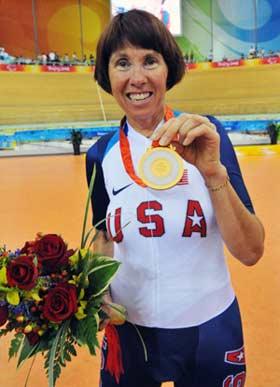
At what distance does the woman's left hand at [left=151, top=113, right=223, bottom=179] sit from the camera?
2.49 feet

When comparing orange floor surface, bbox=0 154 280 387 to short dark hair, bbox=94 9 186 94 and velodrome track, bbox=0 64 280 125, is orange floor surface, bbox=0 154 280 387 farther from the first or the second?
velodrome track, bbox=0 64 280 125

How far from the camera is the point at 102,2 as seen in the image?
19.5 metres

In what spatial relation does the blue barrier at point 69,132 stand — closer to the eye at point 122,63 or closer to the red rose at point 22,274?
the eye at point 122,63

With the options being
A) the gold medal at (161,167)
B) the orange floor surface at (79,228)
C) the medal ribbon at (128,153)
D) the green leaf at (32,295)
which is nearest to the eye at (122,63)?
the medal ribbon at (128,153)

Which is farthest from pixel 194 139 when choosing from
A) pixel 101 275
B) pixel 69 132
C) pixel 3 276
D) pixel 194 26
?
pixel 194 26

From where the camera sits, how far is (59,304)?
756mm

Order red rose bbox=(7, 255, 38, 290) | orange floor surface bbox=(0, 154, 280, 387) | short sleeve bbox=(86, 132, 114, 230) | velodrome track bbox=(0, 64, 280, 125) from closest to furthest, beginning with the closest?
red rose bbox=(7, 255, 38, 290)
short sleeve bbox=(86, 132, 114, 230)
orange floor surface bbox=(0, 154, 280, 387)
velodrome track bbox=(0, 64, 280, 125)

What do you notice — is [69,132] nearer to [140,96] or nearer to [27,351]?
[140,96]

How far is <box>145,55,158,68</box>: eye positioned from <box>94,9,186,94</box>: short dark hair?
0.8 inches

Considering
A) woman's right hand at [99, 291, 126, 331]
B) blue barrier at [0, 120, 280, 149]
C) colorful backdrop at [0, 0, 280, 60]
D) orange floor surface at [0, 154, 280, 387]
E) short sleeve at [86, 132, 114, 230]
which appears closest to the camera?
woman's right hand at [99, 291, 126, 331]

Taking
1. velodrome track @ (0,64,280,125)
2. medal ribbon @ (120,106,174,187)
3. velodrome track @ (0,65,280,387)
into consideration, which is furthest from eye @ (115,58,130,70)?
velodrome track @ (0,64,280,125)

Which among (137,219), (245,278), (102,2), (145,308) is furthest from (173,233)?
(102,2)

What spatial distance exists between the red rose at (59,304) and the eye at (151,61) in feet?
1.65

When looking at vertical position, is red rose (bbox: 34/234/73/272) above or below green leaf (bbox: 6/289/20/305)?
above
